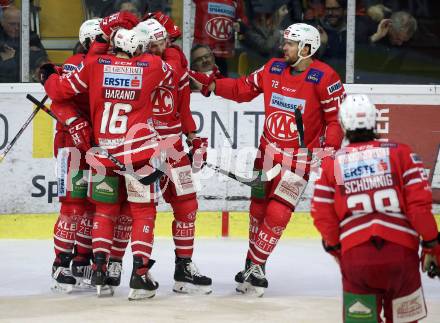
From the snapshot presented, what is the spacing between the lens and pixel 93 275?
6.61 metres

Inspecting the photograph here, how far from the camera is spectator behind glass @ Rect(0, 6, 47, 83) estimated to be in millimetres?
8953

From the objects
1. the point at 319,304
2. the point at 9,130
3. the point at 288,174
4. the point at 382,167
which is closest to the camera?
the point at 382,167

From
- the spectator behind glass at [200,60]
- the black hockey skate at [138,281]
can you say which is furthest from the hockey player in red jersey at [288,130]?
the spectator behind glass at [200,60]

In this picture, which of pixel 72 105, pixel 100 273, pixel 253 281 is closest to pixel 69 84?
pixel 72 105

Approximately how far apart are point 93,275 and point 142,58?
3.70 ft

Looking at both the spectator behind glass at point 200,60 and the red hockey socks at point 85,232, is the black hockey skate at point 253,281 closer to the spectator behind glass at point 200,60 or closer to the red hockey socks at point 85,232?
the red hockey socks at point 85,232

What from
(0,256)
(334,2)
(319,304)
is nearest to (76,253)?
(0,256)

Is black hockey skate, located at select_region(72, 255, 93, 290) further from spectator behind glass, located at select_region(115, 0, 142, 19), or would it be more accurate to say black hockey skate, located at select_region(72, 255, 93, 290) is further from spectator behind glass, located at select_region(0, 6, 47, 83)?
spectator behind glass, located at select_region(115, 0, 142, 19)

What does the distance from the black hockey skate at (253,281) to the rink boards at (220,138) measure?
179cm

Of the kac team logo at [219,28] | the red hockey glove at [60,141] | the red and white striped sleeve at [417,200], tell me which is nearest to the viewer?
the red and white striped sleeve at [417,200]

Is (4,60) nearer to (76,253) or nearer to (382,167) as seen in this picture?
(76,253)

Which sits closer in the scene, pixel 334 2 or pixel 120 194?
pixel 120 194

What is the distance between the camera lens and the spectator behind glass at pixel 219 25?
9.14 meters

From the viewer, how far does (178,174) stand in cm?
689
